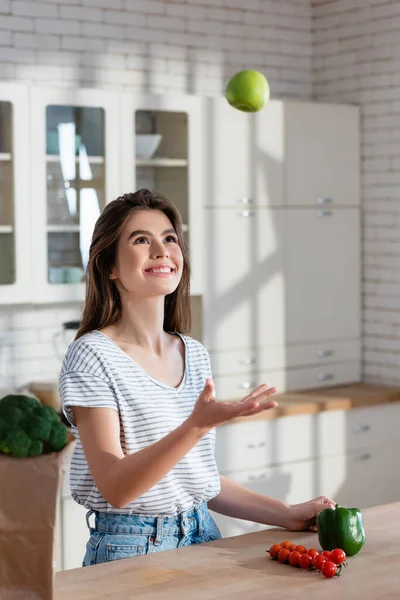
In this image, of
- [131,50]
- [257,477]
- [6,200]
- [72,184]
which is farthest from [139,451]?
[131,50]

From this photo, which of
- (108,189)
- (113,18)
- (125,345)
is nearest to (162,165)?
(108,189)

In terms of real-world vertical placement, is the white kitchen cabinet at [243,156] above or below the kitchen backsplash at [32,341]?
above

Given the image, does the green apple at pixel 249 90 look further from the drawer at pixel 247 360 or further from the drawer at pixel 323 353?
the drawer at pixel 323 353

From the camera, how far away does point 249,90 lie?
2.11m

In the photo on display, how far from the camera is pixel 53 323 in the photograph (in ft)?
14.9

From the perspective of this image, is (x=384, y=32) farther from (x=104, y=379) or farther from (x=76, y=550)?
(x=104, y=379)

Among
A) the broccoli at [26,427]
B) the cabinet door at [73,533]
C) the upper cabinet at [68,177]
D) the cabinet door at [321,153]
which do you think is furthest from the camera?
the cabinet door at [321,153]

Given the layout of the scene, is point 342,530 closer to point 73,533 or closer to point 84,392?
point 84,392

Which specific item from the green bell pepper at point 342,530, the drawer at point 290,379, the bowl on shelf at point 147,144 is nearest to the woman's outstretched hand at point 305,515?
the green bell pepper at point 342,530

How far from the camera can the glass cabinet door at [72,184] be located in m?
4.18

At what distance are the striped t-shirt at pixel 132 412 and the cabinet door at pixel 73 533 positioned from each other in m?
1.80

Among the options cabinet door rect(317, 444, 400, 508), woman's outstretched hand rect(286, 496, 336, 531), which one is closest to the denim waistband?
woman's outstretched hand rect(286, 496, 336, 531)

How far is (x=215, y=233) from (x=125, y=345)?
2.41 metres

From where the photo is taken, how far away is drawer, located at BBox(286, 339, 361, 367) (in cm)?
493
